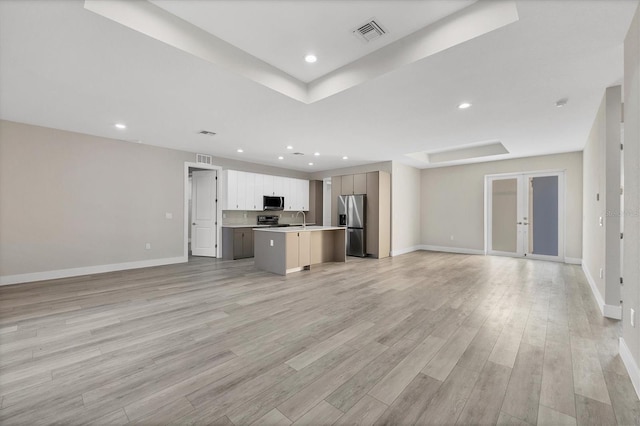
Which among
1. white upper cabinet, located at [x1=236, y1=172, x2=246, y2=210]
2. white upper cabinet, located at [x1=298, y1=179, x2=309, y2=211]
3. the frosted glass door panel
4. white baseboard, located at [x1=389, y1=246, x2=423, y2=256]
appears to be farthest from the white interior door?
the frosted glass door panel

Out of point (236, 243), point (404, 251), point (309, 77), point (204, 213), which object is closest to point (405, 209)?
point (404, 251)

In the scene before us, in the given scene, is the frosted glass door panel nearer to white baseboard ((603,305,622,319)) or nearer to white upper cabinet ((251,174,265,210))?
white baseboard ((603,305,622,319))

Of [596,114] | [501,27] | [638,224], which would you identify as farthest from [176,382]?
[596,114]

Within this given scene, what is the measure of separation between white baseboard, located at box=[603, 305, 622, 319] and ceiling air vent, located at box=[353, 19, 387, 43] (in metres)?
3.97

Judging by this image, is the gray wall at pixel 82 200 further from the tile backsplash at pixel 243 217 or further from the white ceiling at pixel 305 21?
the white ceiling at pixel 305 21

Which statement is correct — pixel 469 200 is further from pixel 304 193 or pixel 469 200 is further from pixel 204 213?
pixel 204 213

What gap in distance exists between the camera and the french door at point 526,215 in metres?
6.34

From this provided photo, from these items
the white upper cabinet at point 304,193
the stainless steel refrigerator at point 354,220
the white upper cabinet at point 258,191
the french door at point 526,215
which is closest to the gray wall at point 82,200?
the white upper cabinet at point 258,191

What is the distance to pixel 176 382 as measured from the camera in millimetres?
1810

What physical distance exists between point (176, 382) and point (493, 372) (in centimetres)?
233

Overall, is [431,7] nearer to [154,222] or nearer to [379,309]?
[379,309]

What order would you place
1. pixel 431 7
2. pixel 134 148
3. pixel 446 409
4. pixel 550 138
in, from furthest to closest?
pixel 134 148, pixel 550 138, pixel 431 7, pixel 446 409

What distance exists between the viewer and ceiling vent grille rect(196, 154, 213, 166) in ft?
21.5

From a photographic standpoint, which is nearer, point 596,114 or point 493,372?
point 493,372
